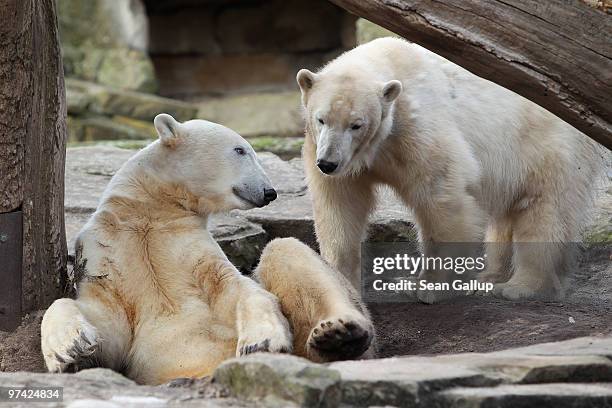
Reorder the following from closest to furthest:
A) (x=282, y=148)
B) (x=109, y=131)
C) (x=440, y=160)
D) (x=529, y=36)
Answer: (x=529, y=36) → (x=440, y=160) → (x=282, y=148) → (x=109, y=131)

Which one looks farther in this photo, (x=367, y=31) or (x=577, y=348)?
(x=367, y=31)

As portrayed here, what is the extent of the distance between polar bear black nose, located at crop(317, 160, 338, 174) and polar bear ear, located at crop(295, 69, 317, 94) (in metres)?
0.57

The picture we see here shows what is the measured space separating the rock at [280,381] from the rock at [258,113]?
1175 centimetres

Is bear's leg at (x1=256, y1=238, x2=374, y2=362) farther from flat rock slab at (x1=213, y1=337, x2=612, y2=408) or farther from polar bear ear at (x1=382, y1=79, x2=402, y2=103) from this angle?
polar bear ear at (x1=382, y1=79, x2=402, y2=103)

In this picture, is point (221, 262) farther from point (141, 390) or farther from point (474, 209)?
point (474, 209)

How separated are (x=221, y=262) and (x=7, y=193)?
0.95 meters

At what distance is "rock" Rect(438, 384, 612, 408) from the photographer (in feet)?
10.2

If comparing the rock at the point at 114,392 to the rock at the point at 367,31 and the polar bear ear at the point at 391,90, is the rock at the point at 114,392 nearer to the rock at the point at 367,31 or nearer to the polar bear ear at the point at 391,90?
the polar bear ear at the point at 391,90

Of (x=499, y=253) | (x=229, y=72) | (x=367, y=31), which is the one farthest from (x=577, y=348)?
(x=229, y=72)

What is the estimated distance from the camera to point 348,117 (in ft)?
18.3

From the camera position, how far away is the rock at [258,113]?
1530cm

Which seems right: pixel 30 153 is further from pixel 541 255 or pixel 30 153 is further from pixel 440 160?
pixel 541 255

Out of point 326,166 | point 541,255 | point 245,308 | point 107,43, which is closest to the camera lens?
point 245,308

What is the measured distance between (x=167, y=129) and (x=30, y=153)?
0.61 meters
